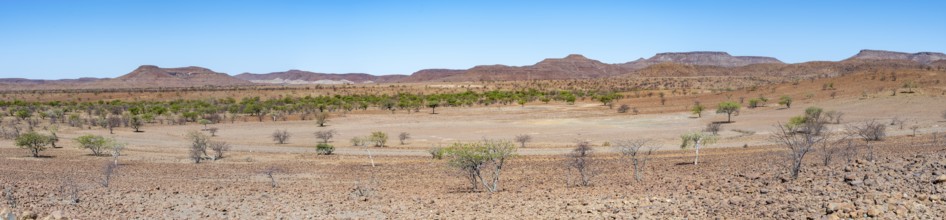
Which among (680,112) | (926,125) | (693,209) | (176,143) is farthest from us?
(680,112)

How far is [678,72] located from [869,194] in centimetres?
17599

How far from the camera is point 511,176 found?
71.5 ft

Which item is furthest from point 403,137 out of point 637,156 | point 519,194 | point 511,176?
point 519,194

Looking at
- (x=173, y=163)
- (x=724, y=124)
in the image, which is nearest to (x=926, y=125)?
(x=724, y=124)

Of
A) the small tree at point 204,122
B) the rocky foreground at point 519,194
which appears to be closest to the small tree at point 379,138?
the rocky foreground at point 519,194

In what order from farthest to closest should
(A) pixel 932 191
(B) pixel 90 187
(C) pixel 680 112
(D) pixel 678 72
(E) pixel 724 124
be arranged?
(D) pixel 678 72, (C) pixel 680 112, (E) pixel 724 124, (B) pixel 90 187, (A) pixel 932 191

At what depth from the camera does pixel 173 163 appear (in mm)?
28688

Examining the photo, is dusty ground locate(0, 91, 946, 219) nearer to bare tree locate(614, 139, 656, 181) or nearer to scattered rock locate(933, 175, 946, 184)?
scattered rock locate(933, 175, 946, 184)

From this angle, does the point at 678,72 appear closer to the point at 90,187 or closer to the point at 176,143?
the point at 176,143

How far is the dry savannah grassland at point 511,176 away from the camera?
11.6 m

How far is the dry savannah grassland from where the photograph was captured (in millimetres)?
11578

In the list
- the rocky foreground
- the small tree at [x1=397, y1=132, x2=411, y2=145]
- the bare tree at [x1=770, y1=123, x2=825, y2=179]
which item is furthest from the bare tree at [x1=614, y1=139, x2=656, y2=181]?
the small tree at [x1=397, y1=132, x2=411, y2=145]

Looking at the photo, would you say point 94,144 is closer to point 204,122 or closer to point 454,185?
point 204,122

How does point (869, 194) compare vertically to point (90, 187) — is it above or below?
above
